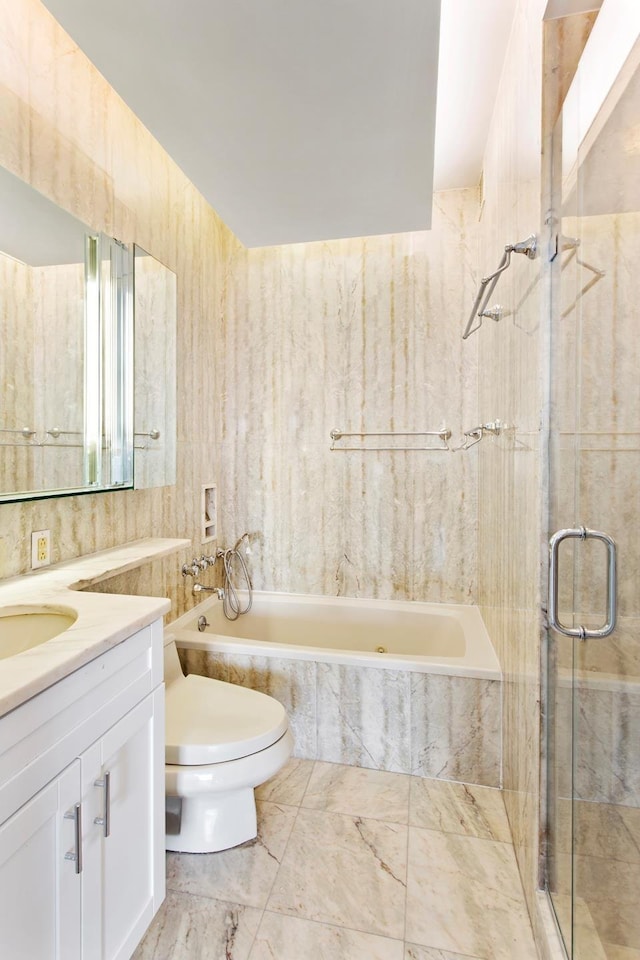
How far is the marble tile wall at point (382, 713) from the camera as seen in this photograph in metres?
1.86

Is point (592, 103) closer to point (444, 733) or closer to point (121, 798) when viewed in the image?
point (121, 798)

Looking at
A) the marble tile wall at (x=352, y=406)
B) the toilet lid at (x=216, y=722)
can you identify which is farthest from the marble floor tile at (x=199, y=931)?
the marble tile wall at (x=352, y=406)

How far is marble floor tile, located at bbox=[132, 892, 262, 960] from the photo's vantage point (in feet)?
3.91

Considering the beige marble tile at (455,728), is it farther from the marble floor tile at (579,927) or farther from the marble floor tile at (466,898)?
the marble floor tile at (579,927)

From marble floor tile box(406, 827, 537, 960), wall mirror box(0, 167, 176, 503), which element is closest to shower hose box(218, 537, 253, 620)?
wall mirror box(0, 167, 176, 503)

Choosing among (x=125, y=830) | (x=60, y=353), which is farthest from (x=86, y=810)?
(x=60, y=353)

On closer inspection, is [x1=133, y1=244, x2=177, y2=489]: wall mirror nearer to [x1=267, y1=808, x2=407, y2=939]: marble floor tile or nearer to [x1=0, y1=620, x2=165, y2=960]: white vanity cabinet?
[x1=0, y1=620, x2=165, y2=960]: white vanity cabinet

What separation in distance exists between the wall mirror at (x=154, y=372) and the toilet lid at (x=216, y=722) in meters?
0.82

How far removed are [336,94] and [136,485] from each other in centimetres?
149

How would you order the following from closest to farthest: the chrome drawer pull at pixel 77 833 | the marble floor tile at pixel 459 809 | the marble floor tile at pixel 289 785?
the chrome drawer pull at pixel 77 833
the marble floor tile at pixel 459 809
the marble floor tile at pixel 289 785

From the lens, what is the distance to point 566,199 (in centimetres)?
116

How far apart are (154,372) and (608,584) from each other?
176 cm

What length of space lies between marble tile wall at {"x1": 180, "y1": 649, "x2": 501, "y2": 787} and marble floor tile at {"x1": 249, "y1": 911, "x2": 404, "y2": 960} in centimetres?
72

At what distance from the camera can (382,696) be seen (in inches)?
76.0
